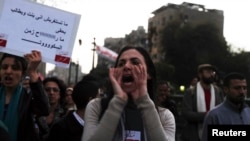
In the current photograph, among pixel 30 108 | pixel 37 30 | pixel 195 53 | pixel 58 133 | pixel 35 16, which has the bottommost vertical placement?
pixel 58 133

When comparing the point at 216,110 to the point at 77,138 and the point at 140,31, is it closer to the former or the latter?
the point at 77,138

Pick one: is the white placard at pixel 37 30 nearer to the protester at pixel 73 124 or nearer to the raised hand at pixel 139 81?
the protester at pixel 73 124

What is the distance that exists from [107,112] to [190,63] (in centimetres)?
5527

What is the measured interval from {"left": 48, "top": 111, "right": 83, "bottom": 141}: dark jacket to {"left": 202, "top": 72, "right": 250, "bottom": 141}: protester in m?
1.34

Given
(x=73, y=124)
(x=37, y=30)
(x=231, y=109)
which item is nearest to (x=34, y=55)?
(x=37, y=30)

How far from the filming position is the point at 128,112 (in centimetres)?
266

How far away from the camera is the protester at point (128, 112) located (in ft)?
8.36

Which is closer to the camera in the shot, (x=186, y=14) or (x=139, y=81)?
(x=139, y=81)

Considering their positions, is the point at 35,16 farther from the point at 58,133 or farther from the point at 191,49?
the point at 191,49

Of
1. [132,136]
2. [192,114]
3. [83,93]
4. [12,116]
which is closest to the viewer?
[132,136]

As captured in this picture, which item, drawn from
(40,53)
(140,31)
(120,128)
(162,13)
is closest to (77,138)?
(40,53)

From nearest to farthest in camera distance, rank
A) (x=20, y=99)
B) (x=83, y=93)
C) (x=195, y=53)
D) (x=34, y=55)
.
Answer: (x=20, y=99)
(x=34, y=55)
(x=83, y=93)
(x=195, y=53)

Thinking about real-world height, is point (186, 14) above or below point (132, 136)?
above

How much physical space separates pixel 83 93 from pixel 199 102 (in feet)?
7.53
